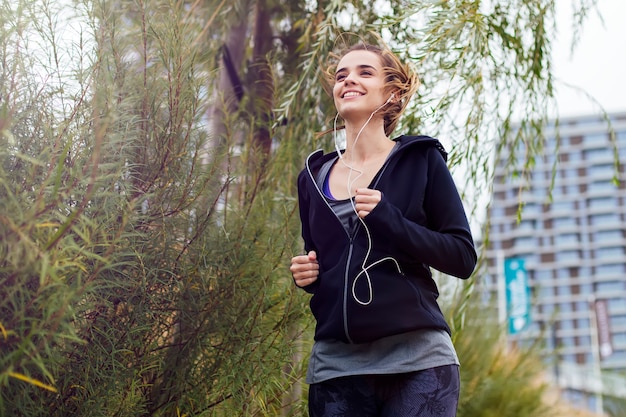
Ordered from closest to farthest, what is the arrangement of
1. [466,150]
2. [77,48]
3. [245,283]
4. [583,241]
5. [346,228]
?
1. [346,228]
2. [77,48]
3. [245,283]
4. [466,150]
5. [583,241]

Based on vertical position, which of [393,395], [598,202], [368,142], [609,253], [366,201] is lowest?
[393,395]

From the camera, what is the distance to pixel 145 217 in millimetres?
2133

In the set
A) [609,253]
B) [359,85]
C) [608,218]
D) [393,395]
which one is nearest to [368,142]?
[359,85]

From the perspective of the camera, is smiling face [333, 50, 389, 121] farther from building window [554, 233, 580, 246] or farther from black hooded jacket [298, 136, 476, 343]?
building window [554, 233, 580, 246]

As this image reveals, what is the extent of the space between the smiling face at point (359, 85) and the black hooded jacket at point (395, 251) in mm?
119

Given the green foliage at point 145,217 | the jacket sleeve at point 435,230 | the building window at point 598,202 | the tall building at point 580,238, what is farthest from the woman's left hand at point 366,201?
the building window at point 598,202

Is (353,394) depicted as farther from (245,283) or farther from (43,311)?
(245,283)

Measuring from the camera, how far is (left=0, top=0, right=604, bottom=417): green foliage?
1532 mm

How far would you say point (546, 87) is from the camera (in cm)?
400

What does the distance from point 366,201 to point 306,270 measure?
0.81 ft

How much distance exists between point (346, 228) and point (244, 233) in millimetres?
968

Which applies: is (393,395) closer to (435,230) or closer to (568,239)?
(435,230)

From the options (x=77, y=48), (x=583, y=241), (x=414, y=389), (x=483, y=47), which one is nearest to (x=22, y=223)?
(x=414, y=389)

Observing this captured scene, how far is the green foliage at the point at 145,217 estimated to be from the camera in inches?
60.3
